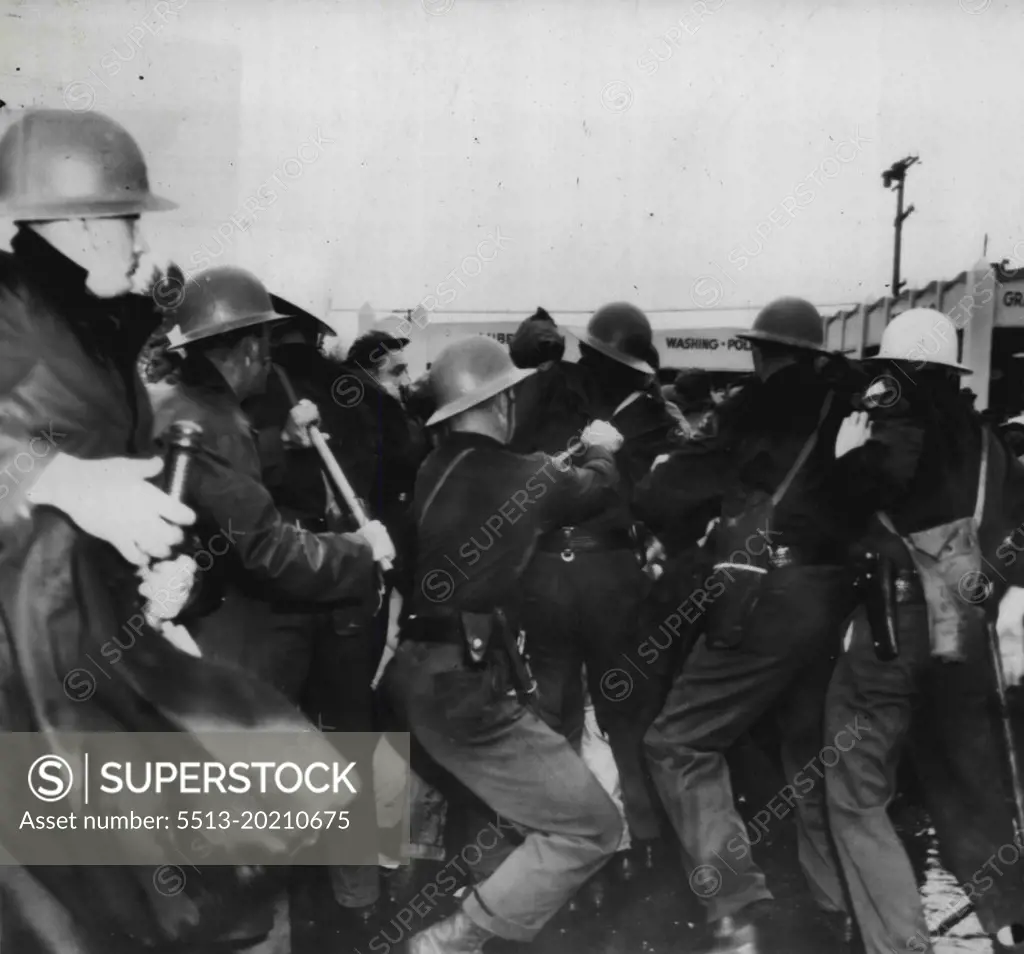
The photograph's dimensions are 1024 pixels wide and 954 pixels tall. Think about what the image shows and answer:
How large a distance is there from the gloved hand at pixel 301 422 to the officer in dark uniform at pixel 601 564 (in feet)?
2.13

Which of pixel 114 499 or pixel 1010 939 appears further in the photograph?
pixel 1010 939

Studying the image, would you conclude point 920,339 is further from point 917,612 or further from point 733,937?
point 733,937

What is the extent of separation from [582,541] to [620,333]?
26.2 inches

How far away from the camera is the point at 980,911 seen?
12.3ft

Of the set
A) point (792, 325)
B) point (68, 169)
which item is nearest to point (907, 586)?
point (792, 325)

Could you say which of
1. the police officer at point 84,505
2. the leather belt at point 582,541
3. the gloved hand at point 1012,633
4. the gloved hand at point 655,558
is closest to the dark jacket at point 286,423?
the police officer at point 84,505

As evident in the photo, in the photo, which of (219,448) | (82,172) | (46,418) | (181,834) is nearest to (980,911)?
(181,834)

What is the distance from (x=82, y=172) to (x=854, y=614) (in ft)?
8.88

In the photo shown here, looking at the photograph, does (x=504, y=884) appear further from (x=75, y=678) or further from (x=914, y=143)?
(x=914, y=143)

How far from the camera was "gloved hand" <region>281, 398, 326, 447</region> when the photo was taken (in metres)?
3.59

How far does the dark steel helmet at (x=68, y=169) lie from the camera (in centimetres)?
350

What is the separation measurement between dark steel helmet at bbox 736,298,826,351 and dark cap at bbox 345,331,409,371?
3.68 ft

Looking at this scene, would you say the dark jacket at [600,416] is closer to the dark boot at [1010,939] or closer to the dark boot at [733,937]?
the dark boot at [733,937]

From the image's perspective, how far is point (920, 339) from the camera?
12.0 ft
